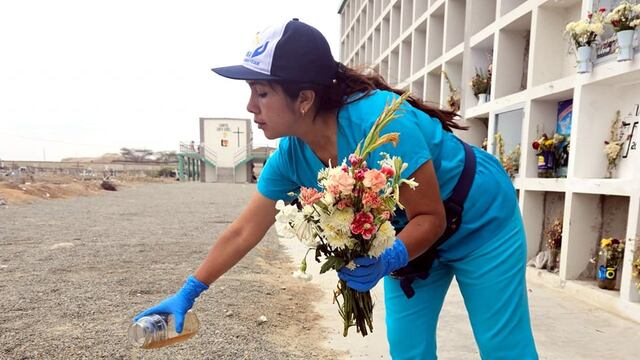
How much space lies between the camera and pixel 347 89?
4.34 ft

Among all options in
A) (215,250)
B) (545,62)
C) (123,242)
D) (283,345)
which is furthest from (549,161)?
(123,242)

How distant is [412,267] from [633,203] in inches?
107

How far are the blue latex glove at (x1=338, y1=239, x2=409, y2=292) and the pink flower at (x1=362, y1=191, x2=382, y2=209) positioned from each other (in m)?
0.15

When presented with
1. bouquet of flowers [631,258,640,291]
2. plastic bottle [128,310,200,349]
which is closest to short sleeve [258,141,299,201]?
plastic bottle [128,310,200,349]

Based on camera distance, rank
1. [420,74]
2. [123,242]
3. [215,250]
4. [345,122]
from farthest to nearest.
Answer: [420,74], [123,242], [215,250], [345,122]

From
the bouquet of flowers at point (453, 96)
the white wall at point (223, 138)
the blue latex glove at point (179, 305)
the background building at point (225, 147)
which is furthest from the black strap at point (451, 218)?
the white wall at point (223, 138)

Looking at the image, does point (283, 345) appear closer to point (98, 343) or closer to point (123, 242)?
point (98, 343)

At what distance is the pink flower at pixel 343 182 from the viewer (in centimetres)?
95

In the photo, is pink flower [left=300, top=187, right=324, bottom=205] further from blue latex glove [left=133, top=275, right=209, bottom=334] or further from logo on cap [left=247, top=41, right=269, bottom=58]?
blue latex glove [left=133, top=275, right=209, bottom=334]

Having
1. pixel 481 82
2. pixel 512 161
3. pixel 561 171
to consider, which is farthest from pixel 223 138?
pixel 561 171

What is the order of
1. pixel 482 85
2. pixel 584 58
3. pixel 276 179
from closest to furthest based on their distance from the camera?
pixel 276 179, pixel 584 58, pixel 482 85

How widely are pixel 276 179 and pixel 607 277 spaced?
134 inches

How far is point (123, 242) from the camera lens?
20.4ft

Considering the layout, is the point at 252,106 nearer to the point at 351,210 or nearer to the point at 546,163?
the point at 351,210
